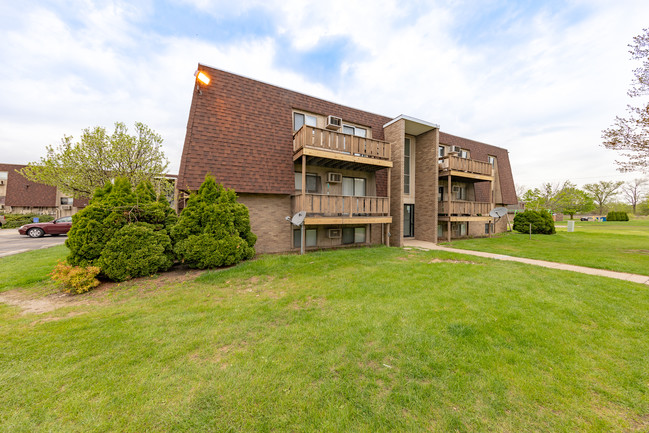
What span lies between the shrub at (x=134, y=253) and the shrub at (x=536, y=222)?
2270cm

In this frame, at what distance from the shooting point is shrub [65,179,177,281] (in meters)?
5.70

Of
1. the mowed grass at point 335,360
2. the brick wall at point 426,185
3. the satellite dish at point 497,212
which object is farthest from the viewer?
the satellite dish at point 497,212

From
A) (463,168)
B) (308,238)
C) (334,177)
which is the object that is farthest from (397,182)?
(308,238)

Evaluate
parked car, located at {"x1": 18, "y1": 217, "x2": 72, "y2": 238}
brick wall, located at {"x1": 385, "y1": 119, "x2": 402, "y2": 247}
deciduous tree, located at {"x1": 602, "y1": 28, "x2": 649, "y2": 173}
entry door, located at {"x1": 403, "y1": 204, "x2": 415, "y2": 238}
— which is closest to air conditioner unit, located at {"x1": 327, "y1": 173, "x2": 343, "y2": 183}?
brick wall, located at {"x1": 385, "y1": 119, "x2": 402, "y2": 247}

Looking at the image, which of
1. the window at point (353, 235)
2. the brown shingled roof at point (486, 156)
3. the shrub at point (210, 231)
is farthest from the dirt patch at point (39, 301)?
the brown shingled roof at point (486, 156)

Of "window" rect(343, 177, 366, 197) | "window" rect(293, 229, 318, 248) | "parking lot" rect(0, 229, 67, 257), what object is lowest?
"parking lot" rect(0, 229, 67, 257)

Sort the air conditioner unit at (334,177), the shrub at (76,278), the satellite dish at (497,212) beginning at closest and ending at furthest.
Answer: the shrub at (76,278), the air conditioner unit at (334,177), the satellite dish at (497,212)

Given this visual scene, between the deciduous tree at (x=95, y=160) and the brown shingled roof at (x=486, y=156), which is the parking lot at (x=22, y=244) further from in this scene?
the brown shingled roof at (x=486, y=156)

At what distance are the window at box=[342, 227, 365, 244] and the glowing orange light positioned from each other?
8364mm

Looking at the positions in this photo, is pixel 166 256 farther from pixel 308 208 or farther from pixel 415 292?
pixel 415 292

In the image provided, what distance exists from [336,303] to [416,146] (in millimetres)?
12025

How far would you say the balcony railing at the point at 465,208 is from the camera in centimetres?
1299

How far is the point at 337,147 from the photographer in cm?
938

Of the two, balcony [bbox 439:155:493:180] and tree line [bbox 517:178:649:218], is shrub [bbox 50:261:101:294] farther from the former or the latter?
tree line [bbox 517:178:649:218]
